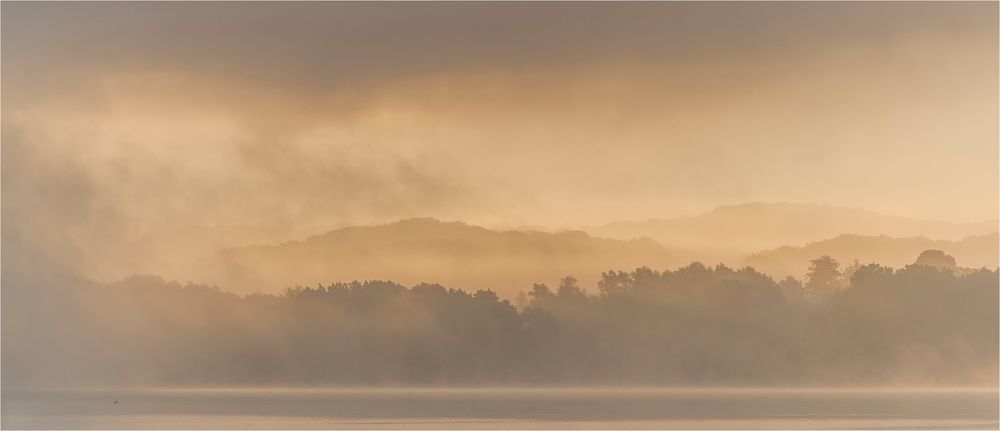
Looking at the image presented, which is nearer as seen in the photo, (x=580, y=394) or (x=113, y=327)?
(x=113, y=327)

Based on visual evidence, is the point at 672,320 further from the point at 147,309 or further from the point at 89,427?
the point at 89,427

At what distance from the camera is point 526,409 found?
216ft

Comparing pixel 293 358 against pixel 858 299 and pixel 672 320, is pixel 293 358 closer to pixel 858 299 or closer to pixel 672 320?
pixel 672 320

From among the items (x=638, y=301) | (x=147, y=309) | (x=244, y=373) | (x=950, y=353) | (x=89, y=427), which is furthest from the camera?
(x=244, y=373)

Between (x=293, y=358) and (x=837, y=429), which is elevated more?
(x=293, y=358)

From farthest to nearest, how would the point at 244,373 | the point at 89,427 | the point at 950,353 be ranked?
the point at 244,373
the point at 950,353
the point at 89,427

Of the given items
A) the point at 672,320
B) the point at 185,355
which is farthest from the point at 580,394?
the point at 185,355

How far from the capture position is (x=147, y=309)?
66.1 metres

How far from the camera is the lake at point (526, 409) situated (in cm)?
5206

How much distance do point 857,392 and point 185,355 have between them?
3540 cm

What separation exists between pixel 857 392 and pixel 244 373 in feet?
106

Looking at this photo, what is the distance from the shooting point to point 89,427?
169ft

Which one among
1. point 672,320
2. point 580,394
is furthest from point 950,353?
point 580,394

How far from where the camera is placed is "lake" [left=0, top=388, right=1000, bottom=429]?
5206 centimetres
